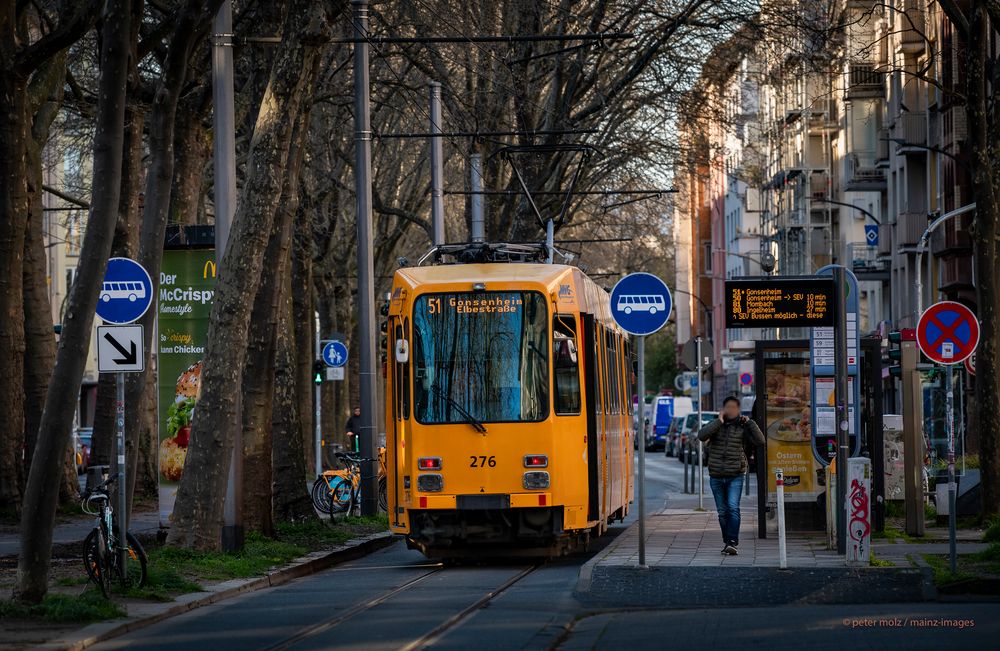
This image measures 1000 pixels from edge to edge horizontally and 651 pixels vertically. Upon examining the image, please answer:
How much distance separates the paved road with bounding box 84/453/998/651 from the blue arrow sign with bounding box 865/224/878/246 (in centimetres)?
5080

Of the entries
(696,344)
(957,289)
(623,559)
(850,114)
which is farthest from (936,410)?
(623,559)

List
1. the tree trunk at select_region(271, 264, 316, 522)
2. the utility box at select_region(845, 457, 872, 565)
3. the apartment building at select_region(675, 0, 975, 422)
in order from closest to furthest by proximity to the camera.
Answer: the utility box at select_region(845, 457, 872, 565) → the tree trunk at select_region(271, 264, 316, 522) → the apartment building at select_region(675, 0, 975, 422)

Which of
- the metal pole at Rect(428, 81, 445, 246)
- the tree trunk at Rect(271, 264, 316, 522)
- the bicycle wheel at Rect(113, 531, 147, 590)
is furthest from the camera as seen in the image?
the metal pole at Rect(428, 81, 445, 246)

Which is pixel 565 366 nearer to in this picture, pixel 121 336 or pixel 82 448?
pixel 121 336

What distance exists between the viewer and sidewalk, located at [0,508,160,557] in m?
22.6

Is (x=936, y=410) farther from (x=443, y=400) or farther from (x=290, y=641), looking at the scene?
(x=290, y=641)

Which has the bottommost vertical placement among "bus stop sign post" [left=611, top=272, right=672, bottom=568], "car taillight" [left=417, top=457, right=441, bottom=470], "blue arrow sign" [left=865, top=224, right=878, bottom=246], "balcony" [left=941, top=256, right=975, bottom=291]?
"car taillight" [left=417, top=457, right=441, bottom=470]

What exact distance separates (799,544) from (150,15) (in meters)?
15.2

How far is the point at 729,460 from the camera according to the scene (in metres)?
20.4

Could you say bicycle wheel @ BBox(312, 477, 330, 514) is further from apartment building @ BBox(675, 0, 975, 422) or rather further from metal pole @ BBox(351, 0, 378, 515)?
apartment building @ BBox(675, 0, 975, 422)

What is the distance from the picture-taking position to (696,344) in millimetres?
35438

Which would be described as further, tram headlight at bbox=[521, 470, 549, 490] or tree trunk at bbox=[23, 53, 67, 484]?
tree trunk at bbox=[23, 53, 67, 484]

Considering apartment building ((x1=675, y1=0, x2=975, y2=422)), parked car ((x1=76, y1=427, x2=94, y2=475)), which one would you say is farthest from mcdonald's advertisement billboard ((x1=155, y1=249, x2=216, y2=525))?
parked car ((x1=76, y1=427, x2=94, y2=475))

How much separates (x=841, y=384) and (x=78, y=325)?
8059 millimetres
